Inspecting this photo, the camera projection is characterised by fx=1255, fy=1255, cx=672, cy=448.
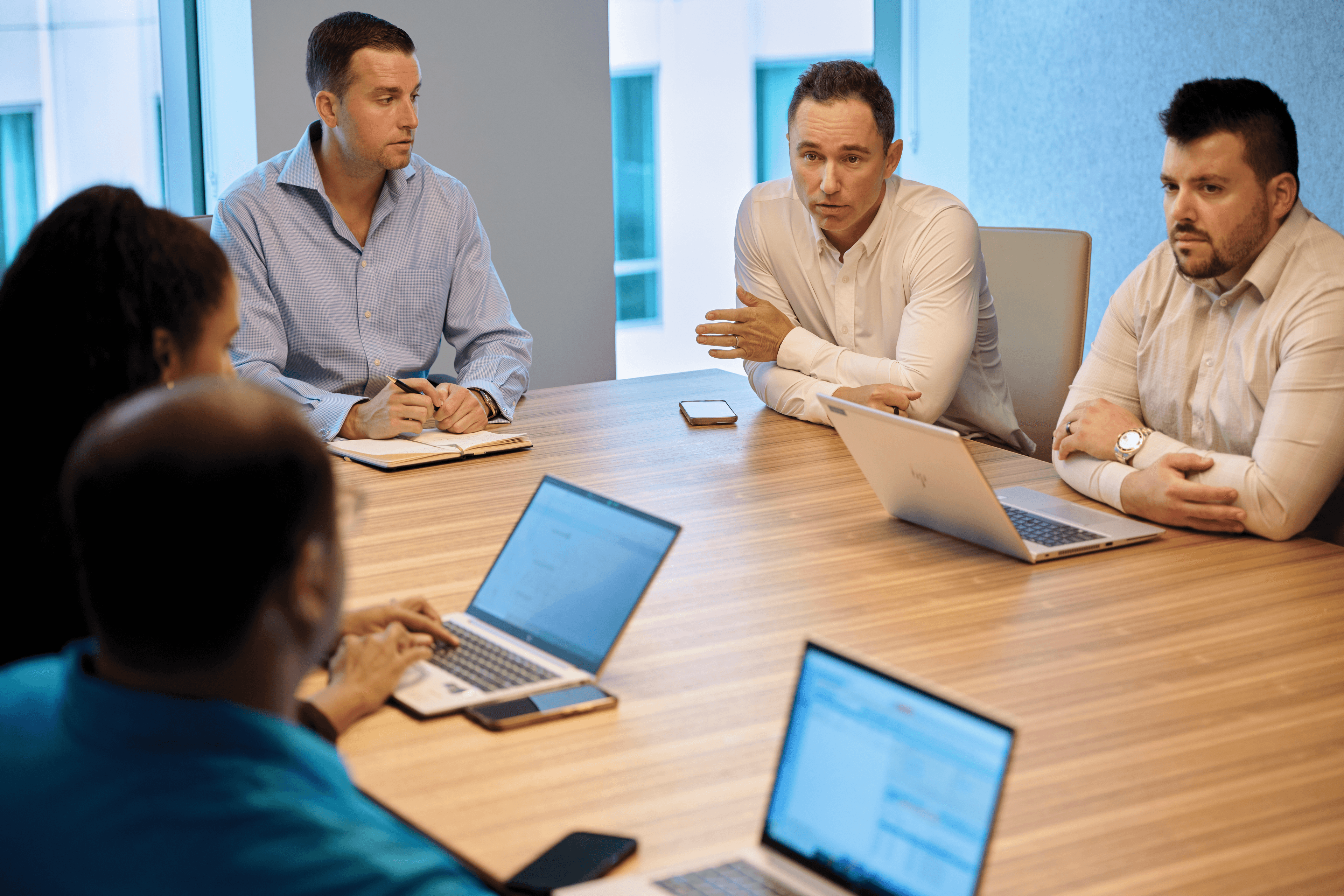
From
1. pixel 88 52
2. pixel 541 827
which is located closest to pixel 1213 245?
pixel 541 827

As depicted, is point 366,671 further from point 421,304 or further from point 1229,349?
point 421,304

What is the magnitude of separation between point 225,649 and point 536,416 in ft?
6.78

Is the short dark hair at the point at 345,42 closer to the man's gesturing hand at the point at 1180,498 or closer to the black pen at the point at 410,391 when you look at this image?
the black pen at the point at 410,391

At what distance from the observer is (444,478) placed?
90.9 inches

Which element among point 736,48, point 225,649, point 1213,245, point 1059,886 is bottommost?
point 1059,886

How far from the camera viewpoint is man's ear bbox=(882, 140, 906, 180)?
9.07ft

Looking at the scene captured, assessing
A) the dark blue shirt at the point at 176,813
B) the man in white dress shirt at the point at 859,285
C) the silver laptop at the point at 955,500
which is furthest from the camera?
the man in white dress shirt at the point at 859,285

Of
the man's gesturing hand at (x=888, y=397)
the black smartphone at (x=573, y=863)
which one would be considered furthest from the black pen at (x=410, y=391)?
the black smartphone at (x=573, y=863)

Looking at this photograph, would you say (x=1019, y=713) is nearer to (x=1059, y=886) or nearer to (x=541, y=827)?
(x=1059, y=886)

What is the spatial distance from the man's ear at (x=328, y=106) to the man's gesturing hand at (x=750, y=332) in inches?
36.8

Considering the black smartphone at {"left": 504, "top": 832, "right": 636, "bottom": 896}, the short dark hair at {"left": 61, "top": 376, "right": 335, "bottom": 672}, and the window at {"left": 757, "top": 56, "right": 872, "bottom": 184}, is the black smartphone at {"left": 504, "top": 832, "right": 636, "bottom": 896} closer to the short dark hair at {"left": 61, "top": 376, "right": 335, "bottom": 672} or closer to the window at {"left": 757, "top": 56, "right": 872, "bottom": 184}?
the short dark hair at {"left": 61, "top": 376, "right": 335, "bottom": 672}

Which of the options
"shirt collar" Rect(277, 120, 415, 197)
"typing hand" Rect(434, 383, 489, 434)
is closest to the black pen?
"typing hand" Rect(434, 383, 489, 434)

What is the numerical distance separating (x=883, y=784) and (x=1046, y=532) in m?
1.07

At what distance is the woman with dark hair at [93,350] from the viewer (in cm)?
125
